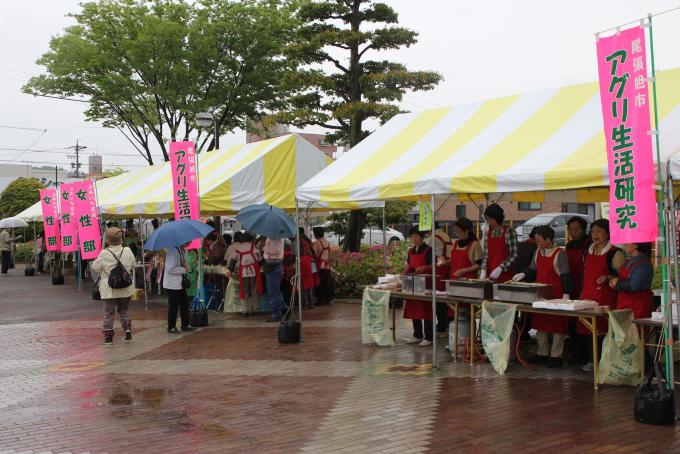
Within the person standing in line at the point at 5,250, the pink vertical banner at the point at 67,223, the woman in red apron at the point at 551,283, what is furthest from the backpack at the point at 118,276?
the person standing in line at the point at 5,250

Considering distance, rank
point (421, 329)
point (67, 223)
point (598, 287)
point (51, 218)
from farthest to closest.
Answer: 1. point (51, 218)
2. point (67, 223)
3. point (421, 329)
4. point (598, 287)

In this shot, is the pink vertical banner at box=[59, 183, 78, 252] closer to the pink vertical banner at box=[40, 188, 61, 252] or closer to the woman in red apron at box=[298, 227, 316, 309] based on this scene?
the pink vertical banner at box=[40, 188, 61, 252]

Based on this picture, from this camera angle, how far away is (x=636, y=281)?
677 centimetres

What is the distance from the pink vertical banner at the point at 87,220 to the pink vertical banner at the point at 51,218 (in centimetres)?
540

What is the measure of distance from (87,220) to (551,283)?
37.5 ft

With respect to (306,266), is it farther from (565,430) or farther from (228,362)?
(565,430)

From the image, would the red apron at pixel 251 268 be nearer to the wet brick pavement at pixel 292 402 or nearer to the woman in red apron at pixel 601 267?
the wet brick pavement at pixel 292 402

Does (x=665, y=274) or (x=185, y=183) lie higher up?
(x=185, y=183)

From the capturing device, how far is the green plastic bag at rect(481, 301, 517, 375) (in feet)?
25.5

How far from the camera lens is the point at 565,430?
19.0 feet

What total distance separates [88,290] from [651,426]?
1759cm

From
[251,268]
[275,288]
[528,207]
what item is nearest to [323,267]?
[251,268]

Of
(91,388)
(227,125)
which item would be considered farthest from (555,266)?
(227,125)

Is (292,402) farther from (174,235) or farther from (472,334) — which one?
(174,235)
